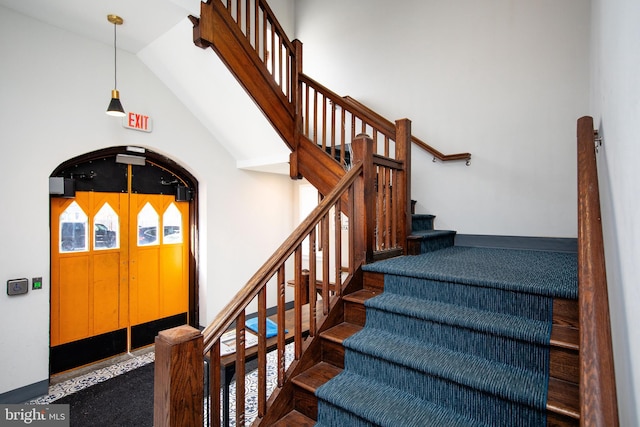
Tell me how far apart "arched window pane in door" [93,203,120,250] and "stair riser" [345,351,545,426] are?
3.07m

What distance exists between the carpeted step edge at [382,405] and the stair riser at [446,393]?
0.03 metres

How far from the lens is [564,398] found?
1.27 m

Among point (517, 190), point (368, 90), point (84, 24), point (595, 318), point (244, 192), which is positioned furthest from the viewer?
point (244, 192)

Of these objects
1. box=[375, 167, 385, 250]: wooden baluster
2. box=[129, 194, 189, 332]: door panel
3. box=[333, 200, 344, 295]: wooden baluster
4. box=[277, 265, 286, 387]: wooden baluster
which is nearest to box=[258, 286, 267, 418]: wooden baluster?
box=[277, 265, 286, 387]: wooden baluster

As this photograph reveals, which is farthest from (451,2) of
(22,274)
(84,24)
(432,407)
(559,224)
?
(22,274)

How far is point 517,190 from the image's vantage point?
3.21 m

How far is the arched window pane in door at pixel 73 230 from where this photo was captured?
10.7 feet

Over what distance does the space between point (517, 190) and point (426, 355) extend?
7.60 ft

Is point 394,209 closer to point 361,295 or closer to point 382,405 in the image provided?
point 361,295

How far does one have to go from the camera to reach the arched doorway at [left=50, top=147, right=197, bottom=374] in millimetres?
3258

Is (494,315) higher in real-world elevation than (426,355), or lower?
higher

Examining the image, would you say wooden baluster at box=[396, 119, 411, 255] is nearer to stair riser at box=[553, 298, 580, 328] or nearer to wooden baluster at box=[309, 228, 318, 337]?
wooden baluster at box=[309, 228, 318, 337]

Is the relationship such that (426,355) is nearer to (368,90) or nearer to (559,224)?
(559,224)

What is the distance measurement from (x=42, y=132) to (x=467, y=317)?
375cm
